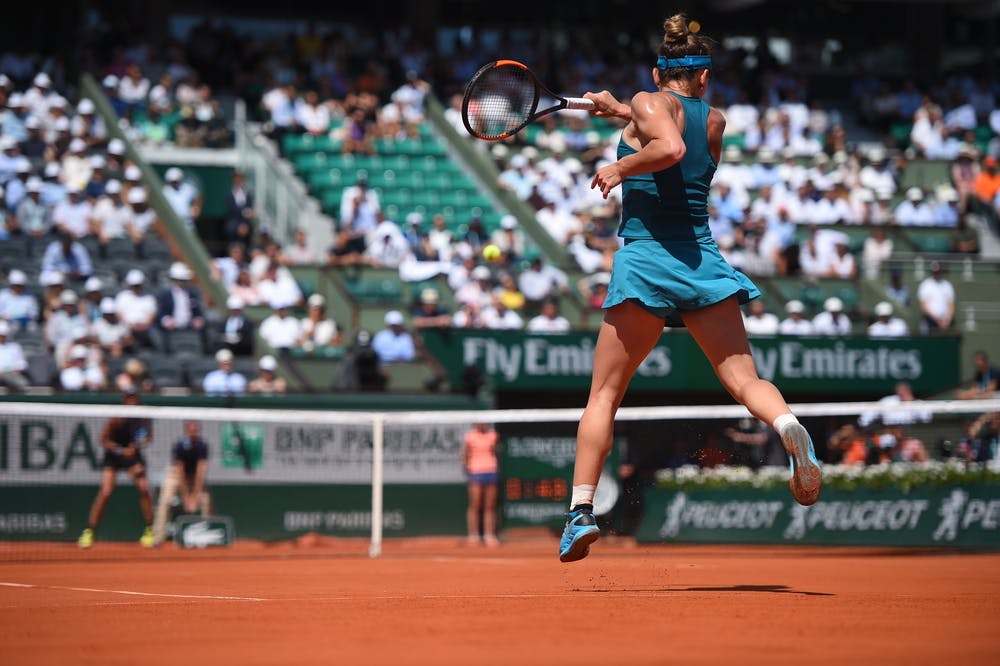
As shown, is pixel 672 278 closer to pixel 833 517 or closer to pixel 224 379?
pixel 833 517

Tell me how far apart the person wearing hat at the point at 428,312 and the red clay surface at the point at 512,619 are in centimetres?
845

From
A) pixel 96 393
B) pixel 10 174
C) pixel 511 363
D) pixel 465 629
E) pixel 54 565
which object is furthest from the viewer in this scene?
pixel 10 174

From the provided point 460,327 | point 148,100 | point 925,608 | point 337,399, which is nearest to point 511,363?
point 460,327

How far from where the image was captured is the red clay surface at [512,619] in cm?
495

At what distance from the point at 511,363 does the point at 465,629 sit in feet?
42.2

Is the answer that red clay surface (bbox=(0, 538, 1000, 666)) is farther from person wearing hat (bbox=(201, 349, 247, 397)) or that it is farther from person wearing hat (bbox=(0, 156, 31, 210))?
person wearing hat (bbox=(0, 156, 31, 210))

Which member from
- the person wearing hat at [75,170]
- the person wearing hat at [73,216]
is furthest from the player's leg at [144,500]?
the person wearing hat at [75,170]

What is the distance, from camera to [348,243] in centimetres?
2081

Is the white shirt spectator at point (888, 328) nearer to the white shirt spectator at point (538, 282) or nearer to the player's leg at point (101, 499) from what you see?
the white shirt spectator at point (538, 282)

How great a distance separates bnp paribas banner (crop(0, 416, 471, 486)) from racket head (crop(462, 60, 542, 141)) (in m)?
8.94

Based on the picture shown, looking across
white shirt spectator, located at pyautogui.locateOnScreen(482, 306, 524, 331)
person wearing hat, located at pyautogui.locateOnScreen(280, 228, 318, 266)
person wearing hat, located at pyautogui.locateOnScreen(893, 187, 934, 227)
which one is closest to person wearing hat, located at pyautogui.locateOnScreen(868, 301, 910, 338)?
person wearing hat, located at pyautogui.locateOnScreen(893, 187, 934, 227)

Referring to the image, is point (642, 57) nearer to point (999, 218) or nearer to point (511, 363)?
point (999, 218)

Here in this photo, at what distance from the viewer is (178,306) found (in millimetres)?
18234

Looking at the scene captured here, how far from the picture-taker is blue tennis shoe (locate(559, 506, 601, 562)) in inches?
273
